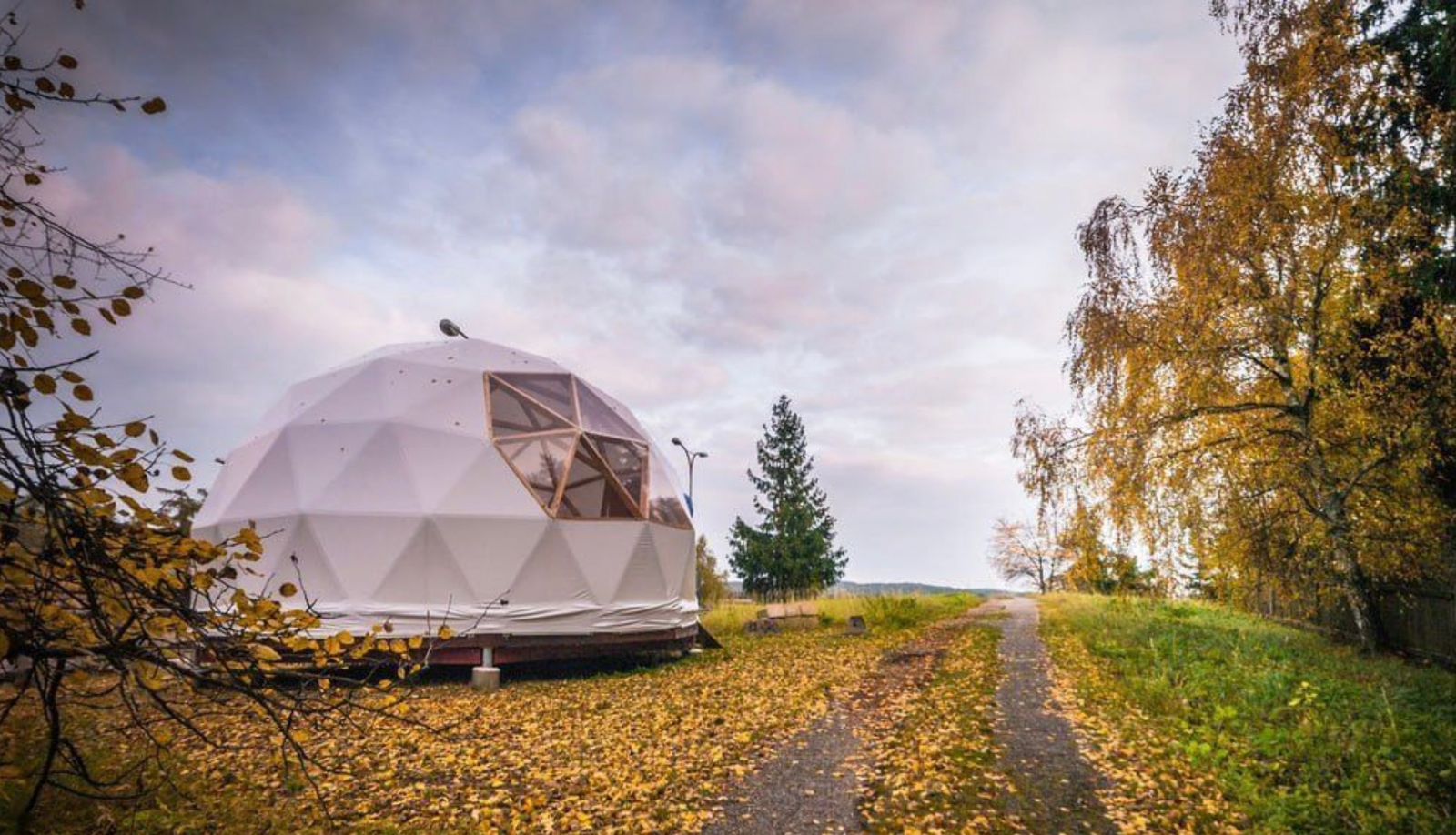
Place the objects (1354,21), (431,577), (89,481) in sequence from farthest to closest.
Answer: (431,577) → (1354,21) → (89,481)

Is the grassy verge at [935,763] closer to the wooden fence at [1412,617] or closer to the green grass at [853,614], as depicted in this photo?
the wooden fence at [1412,617]

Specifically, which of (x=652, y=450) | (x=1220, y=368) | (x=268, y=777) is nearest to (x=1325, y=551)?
(x=1220, y=368)

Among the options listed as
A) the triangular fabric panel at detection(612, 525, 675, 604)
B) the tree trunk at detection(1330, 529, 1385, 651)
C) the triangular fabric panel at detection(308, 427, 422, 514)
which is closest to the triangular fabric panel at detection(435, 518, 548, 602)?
the triangular fabric panel at detection(308, 427, 422, 514)

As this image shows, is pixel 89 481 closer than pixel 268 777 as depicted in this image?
Yes

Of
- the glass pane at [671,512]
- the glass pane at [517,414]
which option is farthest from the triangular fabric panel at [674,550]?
the glass pane at [517,414]

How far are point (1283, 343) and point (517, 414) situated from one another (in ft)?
41.7

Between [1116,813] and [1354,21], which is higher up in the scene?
[1354,21]

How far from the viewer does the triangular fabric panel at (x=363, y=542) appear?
1123 cm

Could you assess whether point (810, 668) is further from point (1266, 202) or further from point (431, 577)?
point (1266, 202)

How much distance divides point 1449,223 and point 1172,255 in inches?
116

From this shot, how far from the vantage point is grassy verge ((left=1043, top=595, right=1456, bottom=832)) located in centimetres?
508

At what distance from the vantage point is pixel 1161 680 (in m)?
8.99

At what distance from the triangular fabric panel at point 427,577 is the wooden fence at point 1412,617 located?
12992mm

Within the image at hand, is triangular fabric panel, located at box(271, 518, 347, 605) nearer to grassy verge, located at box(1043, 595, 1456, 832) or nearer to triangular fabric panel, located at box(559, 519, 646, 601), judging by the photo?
triangular fabric panel, located at box(559, 519, 646, 601)
